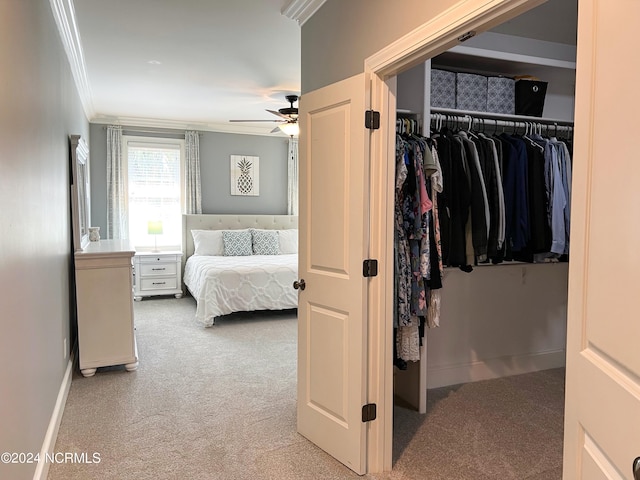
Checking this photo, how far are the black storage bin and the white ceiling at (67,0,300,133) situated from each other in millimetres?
1712

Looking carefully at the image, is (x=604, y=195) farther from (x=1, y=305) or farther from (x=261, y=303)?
(x=261, y=303)

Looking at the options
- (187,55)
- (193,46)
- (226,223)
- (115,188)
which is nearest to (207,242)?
(226,223)

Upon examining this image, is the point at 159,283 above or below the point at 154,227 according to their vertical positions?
below

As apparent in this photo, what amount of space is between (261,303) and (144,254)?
2240 mm

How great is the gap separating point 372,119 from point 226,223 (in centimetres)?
528

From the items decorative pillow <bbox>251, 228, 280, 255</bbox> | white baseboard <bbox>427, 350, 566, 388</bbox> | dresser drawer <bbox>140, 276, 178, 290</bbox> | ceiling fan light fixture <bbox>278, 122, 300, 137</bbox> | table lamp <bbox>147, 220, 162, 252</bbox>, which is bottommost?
white baseboard <bbox>427, 350, 566, 388</bbox>


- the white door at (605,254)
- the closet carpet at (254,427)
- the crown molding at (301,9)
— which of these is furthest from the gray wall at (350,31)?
the closet carpet at (254,427)

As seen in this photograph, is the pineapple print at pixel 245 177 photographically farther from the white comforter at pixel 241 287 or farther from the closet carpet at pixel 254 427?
the closet carpet at pixel 254 427

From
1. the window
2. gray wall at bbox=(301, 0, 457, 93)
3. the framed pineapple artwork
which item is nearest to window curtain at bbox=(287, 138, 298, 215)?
the framed pineapple artwork

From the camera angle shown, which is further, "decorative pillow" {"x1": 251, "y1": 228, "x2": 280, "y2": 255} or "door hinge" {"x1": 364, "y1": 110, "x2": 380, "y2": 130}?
"decorative pillow" {"x1": 251, "y1": 228, "x2": 280, "y2": 255}

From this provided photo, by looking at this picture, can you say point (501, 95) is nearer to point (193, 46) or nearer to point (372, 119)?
point (372, 119)

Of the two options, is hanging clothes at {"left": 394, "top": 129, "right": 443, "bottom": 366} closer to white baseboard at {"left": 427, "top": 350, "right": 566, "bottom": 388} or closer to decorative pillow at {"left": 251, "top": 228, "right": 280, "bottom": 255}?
white baseboard at {"left": 427, "top": 350, "right": 566, "bottom": 388}

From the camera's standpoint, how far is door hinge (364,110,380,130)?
214 centimetres

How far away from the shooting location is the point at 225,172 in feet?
→ 23.7
